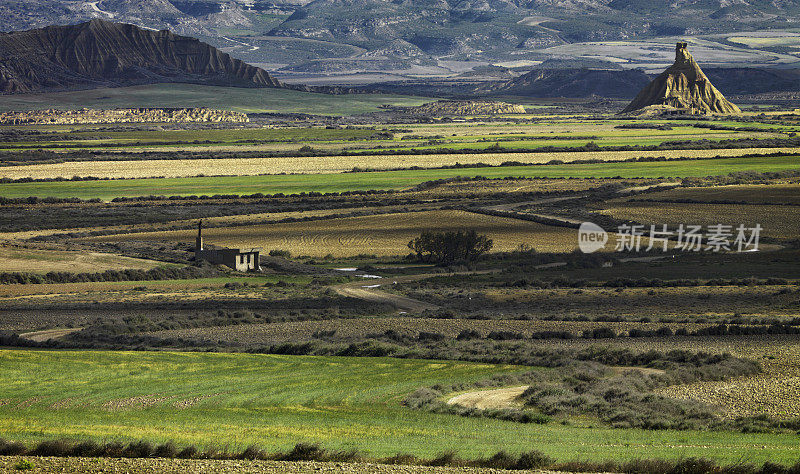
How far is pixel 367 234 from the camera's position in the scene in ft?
219

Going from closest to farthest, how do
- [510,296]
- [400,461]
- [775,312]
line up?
1. [400,461]
2. [775,312]
3. [510,296]

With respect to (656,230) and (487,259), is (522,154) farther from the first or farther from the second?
(487,259)

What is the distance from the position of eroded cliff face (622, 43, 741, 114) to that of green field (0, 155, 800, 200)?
81.0 m

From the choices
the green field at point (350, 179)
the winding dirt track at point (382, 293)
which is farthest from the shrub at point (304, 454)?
the green field at point (350, 179)

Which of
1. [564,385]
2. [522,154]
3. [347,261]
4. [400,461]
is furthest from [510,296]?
[522,154]

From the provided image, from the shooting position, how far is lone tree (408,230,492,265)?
189ft

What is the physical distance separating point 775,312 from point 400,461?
24498 millimetres

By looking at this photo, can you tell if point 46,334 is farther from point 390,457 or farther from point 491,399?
point 390,457

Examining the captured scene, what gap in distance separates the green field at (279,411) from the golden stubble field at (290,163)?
7605 cm

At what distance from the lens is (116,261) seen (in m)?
54.4

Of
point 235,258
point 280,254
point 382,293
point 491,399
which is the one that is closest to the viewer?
point 491,399

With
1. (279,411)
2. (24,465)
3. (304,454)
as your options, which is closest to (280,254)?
(279,411)

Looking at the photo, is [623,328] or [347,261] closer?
[623,328]

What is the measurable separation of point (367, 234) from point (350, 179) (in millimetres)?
33080
